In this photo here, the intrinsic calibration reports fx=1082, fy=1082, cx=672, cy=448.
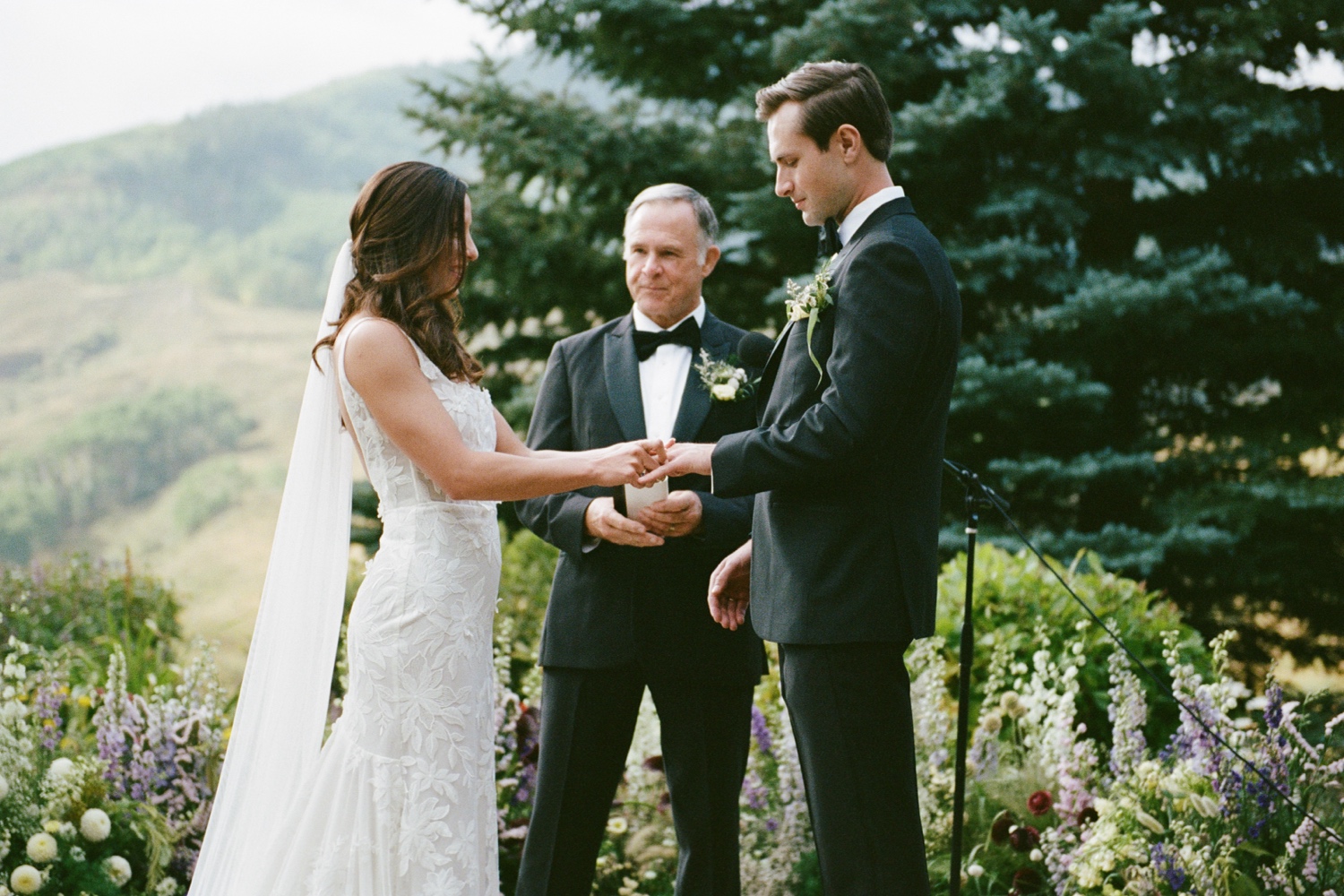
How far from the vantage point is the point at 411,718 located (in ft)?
8.92

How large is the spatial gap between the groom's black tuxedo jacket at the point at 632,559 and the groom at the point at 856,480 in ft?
1.89

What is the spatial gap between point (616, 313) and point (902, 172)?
2.47 meters

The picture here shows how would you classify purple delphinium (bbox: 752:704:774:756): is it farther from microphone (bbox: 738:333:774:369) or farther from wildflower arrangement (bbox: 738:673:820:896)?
microphone (bbox: 738:333:774:369)

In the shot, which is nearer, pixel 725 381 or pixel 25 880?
pixel 725 381

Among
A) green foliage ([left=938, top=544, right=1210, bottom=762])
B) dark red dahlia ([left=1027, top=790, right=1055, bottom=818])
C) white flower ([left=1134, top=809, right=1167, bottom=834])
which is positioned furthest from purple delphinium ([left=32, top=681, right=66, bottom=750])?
white flower ([left=1134, top=809, right=1167, bottom=834])

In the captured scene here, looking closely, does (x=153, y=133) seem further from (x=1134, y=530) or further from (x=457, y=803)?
(x=457, y=803)

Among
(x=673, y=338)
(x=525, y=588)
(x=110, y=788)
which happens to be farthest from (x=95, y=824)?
(x=525, y=588)

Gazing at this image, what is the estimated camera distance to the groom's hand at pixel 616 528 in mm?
3078

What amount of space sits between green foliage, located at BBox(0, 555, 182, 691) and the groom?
4.19 metres

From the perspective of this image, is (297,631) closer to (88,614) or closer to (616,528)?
(616,528)

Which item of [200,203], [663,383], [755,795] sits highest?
[200,203]

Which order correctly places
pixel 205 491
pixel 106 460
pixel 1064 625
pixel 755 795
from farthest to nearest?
pixel 205 491, pixel 106 460, pixel 1064 625, pixel 755 795

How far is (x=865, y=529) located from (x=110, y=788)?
3.10 metres

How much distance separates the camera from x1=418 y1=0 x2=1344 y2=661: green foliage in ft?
23.8
